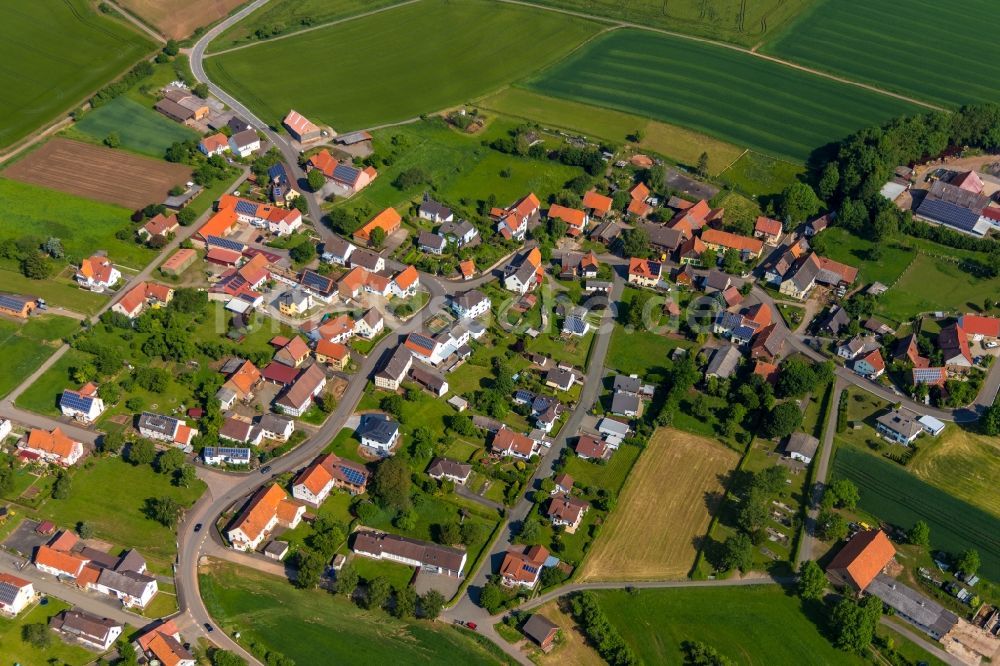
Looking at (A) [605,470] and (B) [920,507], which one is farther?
(A) [605,470]

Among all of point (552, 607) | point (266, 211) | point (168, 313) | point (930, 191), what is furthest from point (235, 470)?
point (930, 191)

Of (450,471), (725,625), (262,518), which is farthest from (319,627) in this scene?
(725,625)

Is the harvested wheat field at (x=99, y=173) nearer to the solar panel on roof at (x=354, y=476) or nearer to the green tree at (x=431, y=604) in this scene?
the solar panel on roof at (x=354, y=476)

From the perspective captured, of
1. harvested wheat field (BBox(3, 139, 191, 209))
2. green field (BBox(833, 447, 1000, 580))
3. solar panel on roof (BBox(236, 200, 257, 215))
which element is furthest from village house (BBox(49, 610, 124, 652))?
green field (BBox(833, 447, 1000, 580))

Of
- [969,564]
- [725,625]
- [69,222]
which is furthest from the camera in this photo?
[69,222]

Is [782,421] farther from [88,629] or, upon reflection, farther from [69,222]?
[69,222]

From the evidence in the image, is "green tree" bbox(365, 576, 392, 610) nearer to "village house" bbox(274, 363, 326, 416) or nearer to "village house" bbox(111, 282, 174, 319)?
"village house" bbox(274, 363, 326, 416)
